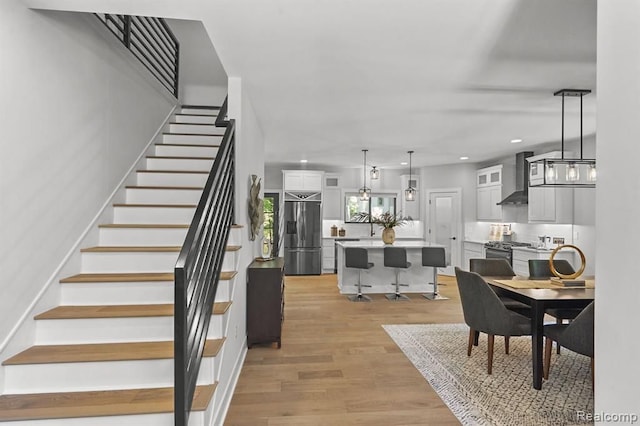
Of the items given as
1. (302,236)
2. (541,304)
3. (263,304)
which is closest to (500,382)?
(541,304)

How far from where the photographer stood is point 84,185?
2.82 meters

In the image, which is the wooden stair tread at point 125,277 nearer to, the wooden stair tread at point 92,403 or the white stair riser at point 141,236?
the white stair riser at point 141,236

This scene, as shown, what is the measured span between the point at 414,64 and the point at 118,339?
9.82ft

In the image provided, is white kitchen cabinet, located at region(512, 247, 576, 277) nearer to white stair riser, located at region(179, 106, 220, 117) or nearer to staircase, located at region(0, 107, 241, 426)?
staircase, located at region(0, 107, 241, 426)

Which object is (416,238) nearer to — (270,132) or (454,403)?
(270,132)

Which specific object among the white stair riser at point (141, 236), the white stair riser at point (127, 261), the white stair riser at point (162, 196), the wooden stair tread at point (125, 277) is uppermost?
the white stair riser at point (162, 196)

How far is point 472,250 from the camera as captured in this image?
7.98 metres

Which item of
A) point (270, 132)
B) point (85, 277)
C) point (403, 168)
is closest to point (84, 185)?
point (85, 277)

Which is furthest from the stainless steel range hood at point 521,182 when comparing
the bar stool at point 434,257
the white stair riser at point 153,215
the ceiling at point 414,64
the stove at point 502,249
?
the white stair riser at point 153,215

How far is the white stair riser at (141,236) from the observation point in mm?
3062

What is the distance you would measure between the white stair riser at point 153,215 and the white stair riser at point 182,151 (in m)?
1.12

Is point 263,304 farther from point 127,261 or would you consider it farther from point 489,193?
point 489,193

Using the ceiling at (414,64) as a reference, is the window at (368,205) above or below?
below

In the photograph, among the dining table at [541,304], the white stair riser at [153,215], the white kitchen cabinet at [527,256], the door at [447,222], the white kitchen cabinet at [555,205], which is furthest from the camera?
the door at [447,222]
